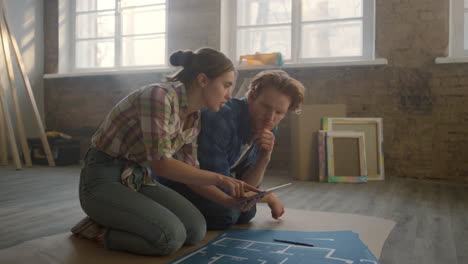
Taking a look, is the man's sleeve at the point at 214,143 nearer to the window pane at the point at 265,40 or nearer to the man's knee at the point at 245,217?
the man's knee at the point at 245,217

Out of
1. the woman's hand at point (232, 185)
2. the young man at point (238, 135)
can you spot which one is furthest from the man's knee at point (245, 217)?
the woman's hand at point (232, 185)

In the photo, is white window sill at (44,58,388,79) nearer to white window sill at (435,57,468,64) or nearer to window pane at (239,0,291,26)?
white window sill at (435,57,468,64)

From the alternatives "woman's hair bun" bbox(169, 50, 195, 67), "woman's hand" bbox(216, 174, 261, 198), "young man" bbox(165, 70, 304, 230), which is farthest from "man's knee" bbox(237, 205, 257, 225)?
"woman's hair bun" bbox(169, 50, 195, 67)

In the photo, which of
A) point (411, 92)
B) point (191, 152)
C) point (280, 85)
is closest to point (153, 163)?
point (191, 152)

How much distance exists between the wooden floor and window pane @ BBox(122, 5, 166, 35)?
2.07 m

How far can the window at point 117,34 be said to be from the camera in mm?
4805

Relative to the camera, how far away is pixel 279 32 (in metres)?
4.24

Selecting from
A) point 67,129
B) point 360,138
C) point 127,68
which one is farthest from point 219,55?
point 67,129

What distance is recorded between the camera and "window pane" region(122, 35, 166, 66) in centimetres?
479

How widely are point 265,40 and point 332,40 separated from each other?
720 millimetres

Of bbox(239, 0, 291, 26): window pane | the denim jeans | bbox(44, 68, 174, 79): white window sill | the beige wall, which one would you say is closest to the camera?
the denim jeans

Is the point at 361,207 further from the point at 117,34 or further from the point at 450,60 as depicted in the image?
the point at 117,34

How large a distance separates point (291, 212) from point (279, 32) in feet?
8.53

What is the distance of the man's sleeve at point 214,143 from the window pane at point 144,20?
3419mm
